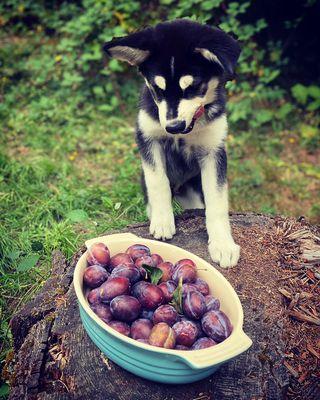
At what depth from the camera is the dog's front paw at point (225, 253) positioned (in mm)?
2303

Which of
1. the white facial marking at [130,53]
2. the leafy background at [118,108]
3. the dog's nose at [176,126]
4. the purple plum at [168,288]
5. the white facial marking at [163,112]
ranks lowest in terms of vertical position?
the leafy background at [118,108]

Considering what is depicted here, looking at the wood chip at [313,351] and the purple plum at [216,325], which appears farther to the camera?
the wood chip at [313,351]

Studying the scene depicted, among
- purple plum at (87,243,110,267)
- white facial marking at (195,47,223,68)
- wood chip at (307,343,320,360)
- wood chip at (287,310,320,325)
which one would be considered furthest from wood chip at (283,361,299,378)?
white facial marking at (195,47,223,68)

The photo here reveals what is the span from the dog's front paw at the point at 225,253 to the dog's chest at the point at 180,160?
69cm

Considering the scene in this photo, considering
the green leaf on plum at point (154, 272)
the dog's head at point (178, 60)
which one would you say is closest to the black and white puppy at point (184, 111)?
the dog's head at point (178, 60)

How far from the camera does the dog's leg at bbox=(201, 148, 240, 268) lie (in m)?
2.33

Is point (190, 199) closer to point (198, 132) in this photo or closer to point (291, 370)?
point (198, 132)

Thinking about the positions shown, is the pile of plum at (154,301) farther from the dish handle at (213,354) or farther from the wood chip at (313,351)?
the wood chip at (313,351)

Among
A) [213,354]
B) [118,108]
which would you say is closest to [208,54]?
[213,354]

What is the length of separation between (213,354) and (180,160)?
1649mm

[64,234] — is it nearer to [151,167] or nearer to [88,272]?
[151,167]

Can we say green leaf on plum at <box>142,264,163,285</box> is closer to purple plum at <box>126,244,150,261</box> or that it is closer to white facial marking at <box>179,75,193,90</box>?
purple plum at <box>126,244,150,261</box>

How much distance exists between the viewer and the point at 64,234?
291cm

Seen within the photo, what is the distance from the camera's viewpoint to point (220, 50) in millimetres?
2111
